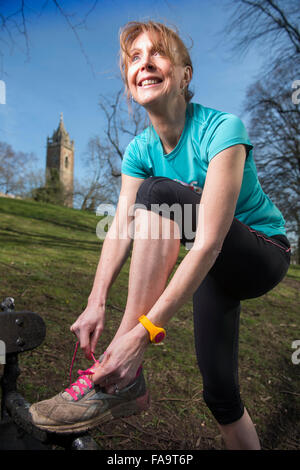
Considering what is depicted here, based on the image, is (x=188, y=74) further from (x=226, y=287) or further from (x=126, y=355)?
(x=126, y=355)

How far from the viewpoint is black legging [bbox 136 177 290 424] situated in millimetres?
1105

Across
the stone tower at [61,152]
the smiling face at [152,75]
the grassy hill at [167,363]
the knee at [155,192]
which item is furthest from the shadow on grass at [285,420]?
the stone tower at [61,152]

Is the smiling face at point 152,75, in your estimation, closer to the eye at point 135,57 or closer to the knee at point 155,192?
the eye at point 135,57

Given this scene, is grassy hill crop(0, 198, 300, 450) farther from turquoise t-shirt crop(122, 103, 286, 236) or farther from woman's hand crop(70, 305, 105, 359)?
turquoise t-shirt crop(122, 103, 286, 236)

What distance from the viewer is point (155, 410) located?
71.9 inches

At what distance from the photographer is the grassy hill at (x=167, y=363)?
1.69 metres

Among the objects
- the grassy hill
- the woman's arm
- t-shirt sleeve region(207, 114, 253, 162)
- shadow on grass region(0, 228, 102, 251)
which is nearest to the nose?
t-shirt sleeve region(207, 114, 253, 162)

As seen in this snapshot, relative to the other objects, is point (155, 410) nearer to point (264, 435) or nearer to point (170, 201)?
point (264, 435)

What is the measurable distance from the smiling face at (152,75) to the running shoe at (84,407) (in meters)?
0.95

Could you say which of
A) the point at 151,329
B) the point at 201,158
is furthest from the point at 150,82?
the point at 151,329

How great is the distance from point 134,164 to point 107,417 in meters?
0.98

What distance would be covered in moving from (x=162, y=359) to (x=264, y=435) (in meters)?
0.80

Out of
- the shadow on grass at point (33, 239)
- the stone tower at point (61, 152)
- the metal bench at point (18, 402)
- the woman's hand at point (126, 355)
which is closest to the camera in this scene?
the woman's hand at point (126, 355)
